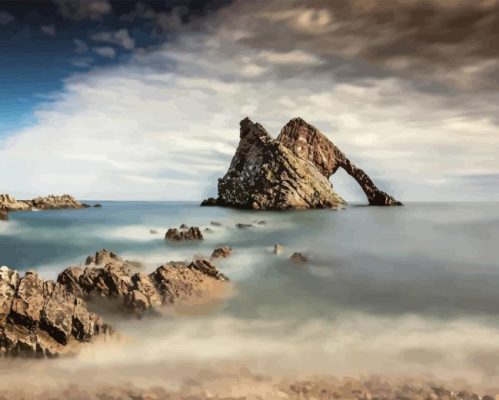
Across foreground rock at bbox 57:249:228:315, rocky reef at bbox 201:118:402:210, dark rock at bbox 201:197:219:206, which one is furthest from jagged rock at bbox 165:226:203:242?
dark rock at bbox 201:197:219:206

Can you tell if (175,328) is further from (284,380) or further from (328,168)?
(328,168)

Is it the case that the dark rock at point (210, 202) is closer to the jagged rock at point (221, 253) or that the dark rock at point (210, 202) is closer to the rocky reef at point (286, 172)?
the rocky reef at point (286, 172)

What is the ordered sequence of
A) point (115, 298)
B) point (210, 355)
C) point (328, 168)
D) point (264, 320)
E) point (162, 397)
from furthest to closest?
1. point (328, 168)
2. point (115, 298)
3. point (264, 320)
4. point (210, 355)
5. point (162, 397)

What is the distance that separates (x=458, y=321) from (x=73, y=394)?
1028cm

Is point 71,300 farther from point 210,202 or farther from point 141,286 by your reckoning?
point 210,202

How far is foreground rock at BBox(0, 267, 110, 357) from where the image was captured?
890 cm

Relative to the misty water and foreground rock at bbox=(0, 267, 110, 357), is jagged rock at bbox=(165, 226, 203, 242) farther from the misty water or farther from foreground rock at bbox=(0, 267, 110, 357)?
foreground rock at bbox=(0, 267, 110, 357)

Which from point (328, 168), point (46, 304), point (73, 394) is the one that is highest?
point (328, 168)

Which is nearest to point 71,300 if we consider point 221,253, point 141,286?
point 141,286

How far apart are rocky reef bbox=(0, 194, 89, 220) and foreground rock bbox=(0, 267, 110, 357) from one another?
84.7m

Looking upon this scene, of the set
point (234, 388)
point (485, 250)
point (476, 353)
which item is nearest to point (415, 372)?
point (476, 353)

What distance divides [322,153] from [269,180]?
74.1 ft

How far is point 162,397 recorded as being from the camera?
720 centimetres

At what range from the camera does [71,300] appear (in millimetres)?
10242
